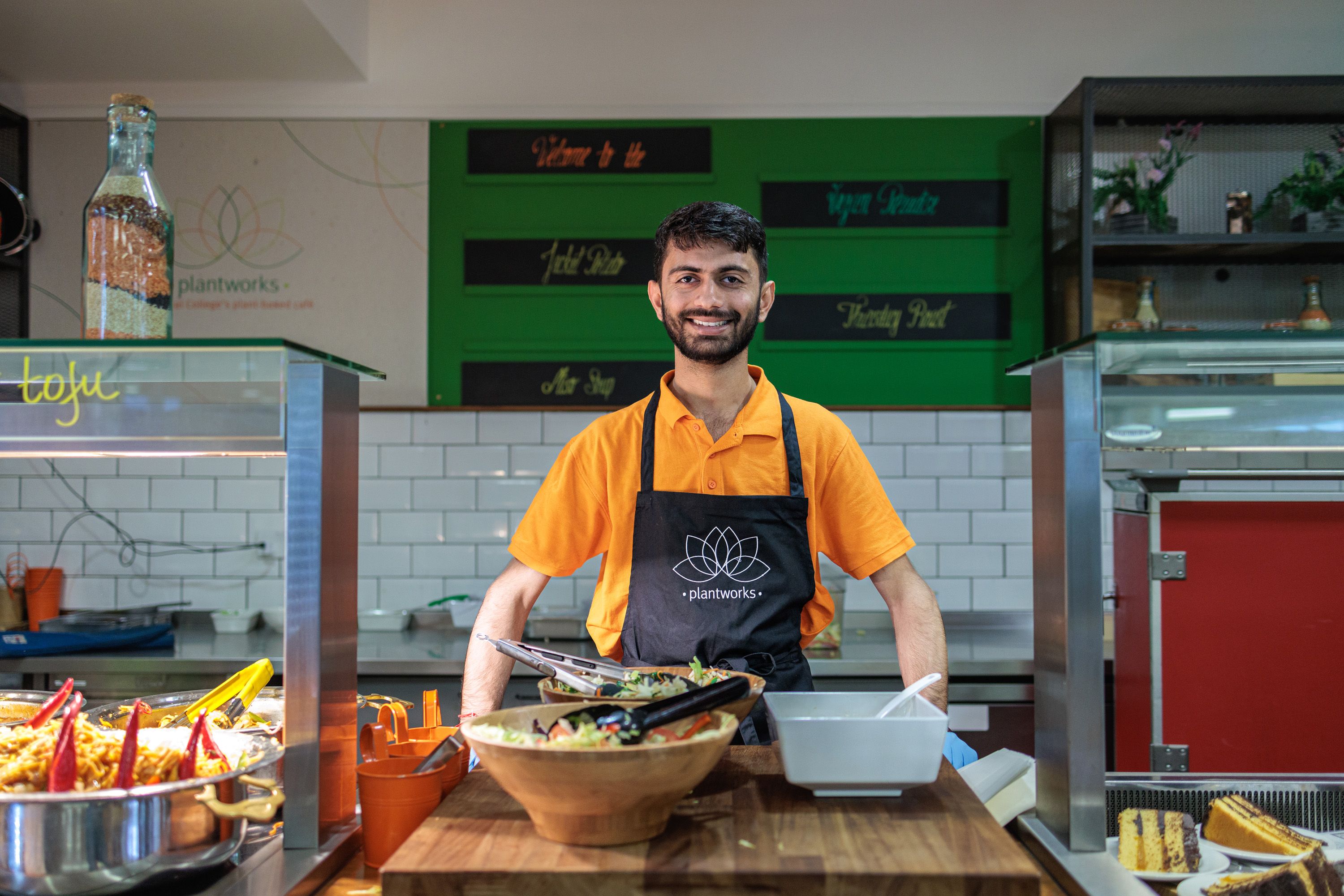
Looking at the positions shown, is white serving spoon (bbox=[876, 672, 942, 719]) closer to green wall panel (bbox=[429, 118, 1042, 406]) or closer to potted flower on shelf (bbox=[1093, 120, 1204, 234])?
green wall panel (bbox=[429, 118, 1042, 406])

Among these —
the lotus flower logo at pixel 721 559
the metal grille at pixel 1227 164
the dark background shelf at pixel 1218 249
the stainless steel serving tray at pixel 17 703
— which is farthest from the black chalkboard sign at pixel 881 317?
the stainless steel serving tray at pixel 17 703

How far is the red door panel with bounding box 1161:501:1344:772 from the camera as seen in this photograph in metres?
2.58

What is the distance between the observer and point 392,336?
354cm

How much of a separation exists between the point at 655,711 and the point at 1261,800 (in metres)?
0.93

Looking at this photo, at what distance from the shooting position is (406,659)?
114 inches

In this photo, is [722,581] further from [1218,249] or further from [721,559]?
[1218,249]

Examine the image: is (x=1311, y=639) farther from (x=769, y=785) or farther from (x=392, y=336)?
(x=392, y=336)

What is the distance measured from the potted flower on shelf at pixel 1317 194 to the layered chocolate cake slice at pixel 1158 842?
272 cm

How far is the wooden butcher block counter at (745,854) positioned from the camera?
3.12ft

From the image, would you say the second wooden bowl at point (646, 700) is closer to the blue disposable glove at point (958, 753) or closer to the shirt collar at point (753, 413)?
→ the blue disposable glove at point (958, 753)

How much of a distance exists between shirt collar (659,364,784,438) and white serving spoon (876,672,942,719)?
0.77m

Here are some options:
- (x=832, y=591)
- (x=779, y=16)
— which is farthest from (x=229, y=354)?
(x=779, y=16)

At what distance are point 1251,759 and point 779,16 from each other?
113 inches

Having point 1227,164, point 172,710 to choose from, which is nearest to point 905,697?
point 172,710
